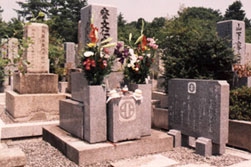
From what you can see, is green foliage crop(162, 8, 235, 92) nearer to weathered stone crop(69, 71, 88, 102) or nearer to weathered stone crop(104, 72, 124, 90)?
weathered stone crop(104, 72, 124, 90)

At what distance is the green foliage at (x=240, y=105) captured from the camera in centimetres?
552

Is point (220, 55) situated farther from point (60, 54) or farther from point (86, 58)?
point (60, 54)

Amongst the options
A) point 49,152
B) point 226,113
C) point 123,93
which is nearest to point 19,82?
point 49,152

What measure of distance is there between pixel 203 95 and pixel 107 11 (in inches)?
109

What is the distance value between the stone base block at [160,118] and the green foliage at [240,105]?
1.51 meters

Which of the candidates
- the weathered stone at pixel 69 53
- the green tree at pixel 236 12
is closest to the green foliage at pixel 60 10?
the weathered stone at pixel 69 53

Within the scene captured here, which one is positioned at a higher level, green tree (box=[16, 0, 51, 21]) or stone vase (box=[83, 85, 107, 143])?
green tree (box=[16, 0, 51, 21])

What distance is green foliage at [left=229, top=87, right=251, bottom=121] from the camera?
5523 mm

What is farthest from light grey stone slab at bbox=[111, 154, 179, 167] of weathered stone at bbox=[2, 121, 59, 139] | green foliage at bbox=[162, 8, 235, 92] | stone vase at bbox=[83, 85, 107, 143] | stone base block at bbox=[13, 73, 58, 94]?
stone base block at bbox=[13, 73, 58, 94]

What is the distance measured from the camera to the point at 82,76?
506 centimetres

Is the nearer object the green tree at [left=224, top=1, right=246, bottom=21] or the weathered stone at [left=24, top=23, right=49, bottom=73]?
the weathered stone at [left=24, top=23, right=49, bottom=73]

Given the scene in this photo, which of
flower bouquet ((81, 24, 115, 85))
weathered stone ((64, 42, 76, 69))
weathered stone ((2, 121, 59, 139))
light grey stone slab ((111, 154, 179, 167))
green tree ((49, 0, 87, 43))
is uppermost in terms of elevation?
green tree ((49, 0, 87, 43))

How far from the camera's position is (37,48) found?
7.95 meters

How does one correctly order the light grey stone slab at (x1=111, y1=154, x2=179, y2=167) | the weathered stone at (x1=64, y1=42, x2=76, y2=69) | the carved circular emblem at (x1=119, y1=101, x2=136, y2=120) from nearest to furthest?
the light grey stone slab at (x1=111, y1=154, x2=179, y2=167)
the carved circular emblem at (x1=119, y1=101, x2=136, y2=120)
the weathered stone at (x1=64, y1=42, x2=76, y2=69)
